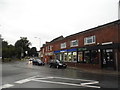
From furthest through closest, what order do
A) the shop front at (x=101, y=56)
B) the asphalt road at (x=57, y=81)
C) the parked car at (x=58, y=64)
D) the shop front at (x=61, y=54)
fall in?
the shop front at (x=61, y=54) → the parked car at (x=58, y=64) → the shop front at (x=101, y=56) → the asphalt road at (x=57, y=81)

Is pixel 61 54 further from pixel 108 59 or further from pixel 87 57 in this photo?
pixel 108 59

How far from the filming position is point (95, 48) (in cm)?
2417

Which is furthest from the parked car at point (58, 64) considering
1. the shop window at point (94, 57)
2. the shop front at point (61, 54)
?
the shop front at point (61, 54)

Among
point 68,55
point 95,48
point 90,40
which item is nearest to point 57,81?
point 95,48

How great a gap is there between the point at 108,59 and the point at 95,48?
2.84 meters

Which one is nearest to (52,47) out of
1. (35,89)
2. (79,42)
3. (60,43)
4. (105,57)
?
(60,43)

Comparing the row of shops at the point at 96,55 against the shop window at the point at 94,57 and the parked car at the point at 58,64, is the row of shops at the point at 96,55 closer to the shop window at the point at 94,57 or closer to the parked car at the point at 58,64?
the shop window at the point at 94,57

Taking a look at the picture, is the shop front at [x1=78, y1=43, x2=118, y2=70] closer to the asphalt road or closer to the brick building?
the brick building

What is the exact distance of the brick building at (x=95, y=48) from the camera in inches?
835

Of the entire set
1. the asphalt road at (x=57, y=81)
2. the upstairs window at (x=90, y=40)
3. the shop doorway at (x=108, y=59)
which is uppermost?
the upstairs window at (x=90, y=40)

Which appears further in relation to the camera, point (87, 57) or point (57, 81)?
point (87, 57)

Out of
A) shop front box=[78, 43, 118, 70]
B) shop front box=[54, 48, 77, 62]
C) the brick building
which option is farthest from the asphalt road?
shop front box=[54, 48, 77, 62]

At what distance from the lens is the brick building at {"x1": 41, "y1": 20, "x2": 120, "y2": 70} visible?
21203 millimetres

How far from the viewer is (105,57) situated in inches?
899
